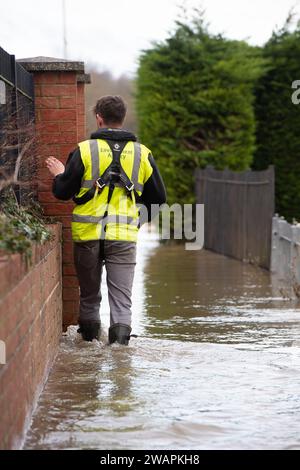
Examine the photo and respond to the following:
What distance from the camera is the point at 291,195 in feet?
68.5

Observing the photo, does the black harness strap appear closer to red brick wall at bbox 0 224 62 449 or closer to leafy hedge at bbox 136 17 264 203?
red brick wall at bbox 0 224 62 449

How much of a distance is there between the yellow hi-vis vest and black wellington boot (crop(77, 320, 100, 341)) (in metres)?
0.66

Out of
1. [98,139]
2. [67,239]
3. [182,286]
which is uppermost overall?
[98,139]

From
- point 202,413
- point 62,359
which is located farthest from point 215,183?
point 202,413

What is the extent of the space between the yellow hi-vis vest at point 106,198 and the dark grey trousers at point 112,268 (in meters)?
0.07

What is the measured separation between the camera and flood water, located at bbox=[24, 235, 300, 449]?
5422 millimetres

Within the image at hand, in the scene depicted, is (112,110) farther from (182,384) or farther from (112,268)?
(182,384)

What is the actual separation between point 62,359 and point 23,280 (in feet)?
7.43

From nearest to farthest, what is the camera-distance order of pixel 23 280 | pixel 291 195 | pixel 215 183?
pixel 23 280 → pixel 215 183 → pixel 291 195

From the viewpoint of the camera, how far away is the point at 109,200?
782cm

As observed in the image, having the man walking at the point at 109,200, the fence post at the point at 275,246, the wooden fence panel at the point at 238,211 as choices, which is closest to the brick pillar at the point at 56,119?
the man walking at the point at 109,200

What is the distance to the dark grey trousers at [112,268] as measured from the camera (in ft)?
26.1

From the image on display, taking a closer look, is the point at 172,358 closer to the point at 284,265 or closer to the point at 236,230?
the point at 284,265

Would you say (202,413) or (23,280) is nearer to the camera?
(23,280)
